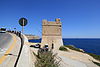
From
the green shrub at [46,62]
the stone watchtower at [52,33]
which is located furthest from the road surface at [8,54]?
the stone watchtower at [52,33]

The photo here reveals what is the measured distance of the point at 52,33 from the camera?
48.4 m

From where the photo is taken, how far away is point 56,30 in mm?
49094

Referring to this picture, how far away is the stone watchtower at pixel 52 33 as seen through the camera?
47375mm

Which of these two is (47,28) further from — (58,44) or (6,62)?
(6,62)

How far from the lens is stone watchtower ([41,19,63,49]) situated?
47.4 metres

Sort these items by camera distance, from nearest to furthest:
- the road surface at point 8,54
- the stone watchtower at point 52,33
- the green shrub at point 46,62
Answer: the road surface at point 8,54, the green shrub at point 46,62, the stone watchtower at point 52,33

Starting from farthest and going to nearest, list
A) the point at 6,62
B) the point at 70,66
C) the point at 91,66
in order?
the point at 91,66
the point at 70,66
the point at 6,62

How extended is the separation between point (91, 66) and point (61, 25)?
26.1 metres

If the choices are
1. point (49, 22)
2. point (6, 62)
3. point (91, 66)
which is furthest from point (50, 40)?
point (6, 62)

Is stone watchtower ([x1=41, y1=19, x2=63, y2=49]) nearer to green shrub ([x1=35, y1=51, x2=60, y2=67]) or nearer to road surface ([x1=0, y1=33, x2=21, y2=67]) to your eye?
road surface ([x1=0, y1=33, x2=21, y2=67])

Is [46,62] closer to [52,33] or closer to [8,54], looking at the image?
[8,54]

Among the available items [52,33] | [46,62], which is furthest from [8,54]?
[52,33]

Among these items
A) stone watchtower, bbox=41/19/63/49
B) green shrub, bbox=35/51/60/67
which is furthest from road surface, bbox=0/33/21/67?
stone watchtower, bbox=41/19/63/49

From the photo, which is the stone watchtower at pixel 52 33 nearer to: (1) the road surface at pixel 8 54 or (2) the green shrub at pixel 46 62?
(1) the road surface at pixel 8 54
